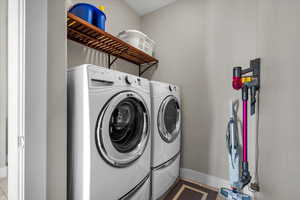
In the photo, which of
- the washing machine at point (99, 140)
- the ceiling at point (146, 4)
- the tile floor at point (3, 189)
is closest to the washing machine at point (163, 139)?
the washing machine at point (99, 140)

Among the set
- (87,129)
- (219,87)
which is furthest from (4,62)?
(219,87)

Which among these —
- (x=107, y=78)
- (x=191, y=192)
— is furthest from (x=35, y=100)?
(x=191, y=192)

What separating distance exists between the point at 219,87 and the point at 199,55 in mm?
467

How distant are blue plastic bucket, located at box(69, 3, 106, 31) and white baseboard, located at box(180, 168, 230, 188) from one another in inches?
73.6

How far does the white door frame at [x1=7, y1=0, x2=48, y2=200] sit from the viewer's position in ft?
1.86

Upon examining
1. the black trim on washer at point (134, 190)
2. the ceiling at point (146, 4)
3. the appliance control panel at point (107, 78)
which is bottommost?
A: the black trim on washer at point (134, 190)

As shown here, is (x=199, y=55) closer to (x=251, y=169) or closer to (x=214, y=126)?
(x=214, y=126)

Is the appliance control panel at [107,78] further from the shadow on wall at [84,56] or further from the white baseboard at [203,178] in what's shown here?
the white baseboard at [203,178]

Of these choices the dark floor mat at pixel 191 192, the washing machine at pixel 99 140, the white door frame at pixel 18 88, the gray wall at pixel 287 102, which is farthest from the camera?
the dark floor mat at pixel 191 192

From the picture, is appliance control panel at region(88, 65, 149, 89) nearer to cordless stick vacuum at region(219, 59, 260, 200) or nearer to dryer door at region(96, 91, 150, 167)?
dryer door at region(96, 91, 150, 167)

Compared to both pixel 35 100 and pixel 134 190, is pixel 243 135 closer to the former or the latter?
pixel 134 190

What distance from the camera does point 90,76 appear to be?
2.29 feet

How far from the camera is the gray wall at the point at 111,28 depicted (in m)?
1.29

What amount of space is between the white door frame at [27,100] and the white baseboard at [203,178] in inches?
57.4
